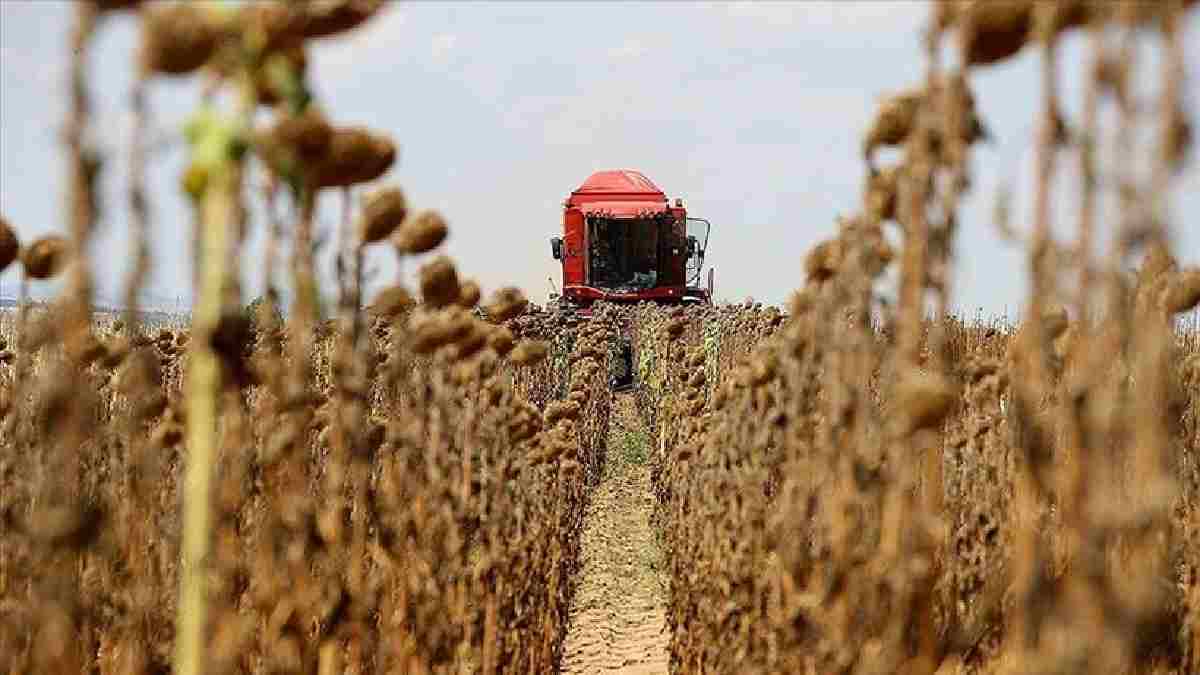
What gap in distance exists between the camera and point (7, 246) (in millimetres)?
1949

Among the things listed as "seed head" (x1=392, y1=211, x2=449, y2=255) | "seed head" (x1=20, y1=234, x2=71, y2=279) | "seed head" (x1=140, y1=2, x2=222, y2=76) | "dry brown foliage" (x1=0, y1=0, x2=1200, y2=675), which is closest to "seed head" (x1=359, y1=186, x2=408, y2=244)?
"dry brown foliage" (x1=0, y1=0, x2=1200, y2=675)

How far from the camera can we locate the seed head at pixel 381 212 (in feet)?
6.04

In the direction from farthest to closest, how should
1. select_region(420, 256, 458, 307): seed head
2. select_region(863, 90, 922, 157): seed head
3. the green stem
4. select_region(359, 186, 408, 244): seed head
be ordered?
select_region(420, 256, 458, 307): seed head → select_region(359, 186, 408, 244): seed head → select_region(863, 90, 922, 157): seed head → the green stem

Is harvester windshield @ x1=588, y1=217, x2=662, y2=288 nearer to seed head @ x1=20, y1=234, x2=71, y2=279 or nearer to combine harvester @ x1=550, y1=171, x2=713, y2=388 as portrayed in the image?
combine harvester @ x1=550, y1=171, x2=713, y2=388

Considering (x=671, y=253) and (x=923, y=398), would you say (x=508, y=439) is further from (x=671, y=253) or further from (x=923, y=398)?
(x=671, y=253)

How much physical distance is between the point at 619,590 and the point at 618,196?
12978mm

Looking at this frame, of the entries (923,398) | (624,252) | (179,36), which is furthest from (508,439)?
(624,252)

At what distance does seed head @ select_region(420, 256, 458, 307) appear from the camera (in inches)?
91.1

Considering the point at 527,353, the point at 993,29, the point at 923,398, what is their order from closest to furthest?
the point at 993,29
the point at 923,398
the point at 527,353

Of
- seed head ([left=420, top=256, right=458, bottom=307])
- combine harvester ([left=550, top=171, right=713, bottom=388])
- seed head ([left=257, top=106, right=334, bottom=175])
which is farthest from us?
combine harvester ([left=550, top=171, right=713, bottom=388])

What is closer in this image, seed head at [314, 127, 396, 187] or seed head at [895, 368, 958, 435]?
seed head at [314, 127, 396, 187]

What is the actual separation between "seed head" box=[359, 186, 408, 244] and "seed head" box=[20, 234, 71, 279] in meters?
0.43

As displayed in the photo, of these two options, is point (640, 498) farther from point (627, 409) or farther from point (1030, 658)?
point (1030, 658)

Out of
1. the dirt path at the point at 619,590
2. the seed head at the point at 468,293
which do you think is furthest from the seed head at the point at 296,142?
the dirt path at the point at 619,590
